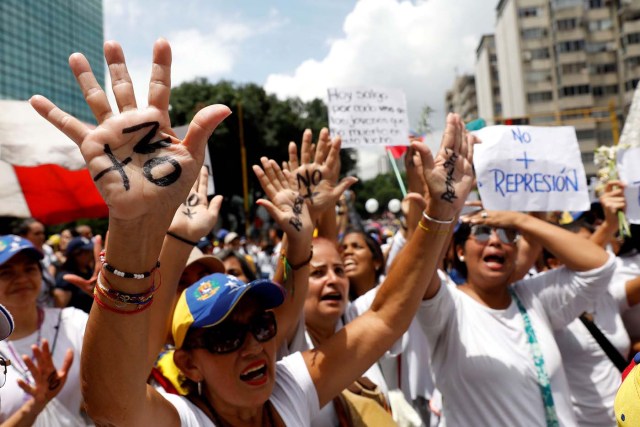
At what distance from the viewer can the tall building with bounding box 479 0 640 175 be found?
55.0m

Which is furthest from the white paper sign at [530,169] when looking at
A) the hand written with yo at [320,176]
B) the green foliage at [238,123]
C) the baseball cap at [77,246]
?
the green foliage at [238,123]

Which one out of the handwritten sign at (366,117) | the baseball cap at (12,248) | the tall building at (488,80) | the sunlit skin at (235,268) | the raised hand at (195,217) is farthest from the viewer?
the tall building at (488,80)

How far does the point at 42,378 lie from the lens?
2.62 meters

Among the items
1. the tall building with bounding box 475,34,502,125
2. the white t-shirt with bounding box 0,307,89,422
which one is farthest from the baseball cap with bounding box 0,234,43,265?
the tall building with bounding box 475,34,502,125

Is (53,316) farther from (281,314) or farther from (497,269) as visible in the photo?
(497,269)

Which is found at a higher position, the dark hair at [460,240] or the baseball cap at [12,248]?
the baseball cap at [12,248]

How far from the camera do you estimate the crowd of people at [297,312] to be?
1.30 metres

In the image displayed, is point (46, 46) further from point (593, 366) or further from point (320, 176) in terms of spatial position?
point (593, 366)

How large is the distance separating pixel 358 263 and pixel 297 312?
1.87 meters

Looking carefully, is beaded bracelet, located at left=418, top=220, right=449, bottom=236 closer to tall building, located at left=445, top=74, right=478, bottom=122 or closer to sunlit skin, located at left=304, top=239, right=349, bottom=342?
sunlit skin, located at left=304, top=239, right=349, bottom=342

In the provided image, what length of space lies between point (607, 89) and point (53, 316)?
63343 millimetres

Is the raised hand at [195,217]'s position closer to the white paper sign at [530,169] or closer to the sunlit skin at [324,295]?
the sunlit skin at [324,295]

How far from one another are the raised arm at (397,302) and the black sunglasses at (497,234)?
680mm

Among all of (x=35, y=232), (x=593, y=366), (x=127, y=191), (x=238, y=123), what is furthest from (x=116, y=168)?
(x=238, y=123)
